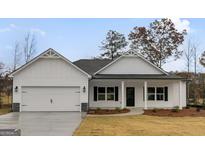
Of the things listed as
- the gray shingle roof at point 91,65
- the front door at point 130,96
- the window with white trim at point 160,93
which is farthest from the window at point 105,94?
the window with white trim at point 160,93

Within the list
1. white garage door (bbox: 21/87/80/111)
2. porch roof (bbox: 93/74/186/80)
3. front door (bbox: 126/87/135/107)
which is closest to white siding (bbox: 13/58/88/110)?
white garage door (bbox: 21/87/80/111)

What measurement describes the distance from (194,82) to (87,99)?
19437 mm

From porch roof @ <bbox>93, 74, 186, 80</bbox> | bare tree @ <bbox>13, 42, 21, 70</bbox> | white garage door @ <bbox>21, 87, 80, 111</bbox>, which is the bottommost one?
white garage door @ <bbox>21, 87, 80, 111</bbox>

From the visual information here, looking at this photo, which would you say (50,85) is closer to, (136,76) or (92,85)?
(92,85)

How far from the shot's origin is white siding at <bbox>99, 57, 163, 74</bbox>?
103 ft

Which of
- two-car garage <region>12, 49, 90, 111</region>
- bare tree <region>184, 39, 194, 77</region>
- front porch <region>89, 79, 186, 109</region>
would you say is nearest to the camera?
two-car garage <region>12, 49, 90, 111</region>

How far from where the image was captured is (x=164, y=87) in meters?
31.6

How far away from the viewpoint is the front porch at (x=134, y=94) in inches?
1221

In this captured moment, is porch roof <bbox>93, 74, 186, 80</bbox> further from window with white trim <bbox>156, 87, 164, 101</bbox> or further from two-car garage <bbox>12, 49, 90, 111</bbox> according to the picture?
two-car garage <bbox>12, 49, 90, 111</bbox>

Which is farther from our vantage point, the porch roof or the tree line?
the tree line

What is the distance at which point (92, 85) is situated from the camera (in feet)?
102

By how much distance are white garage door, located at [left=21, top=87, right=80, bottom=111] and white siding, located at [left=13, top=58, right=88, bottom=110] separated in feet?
1.29

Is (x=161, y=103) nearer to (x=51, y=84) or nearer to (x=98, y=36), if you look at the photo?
(x=51, y=84)

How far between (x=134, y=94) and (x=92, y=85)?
3.71 m
